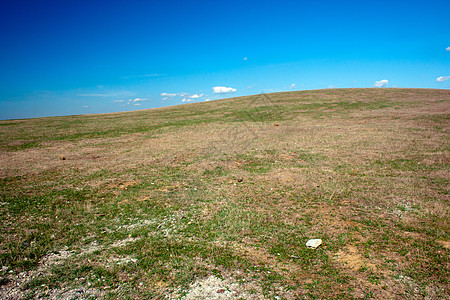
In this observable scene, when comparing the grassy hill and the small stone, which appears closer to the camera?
the grassy hill

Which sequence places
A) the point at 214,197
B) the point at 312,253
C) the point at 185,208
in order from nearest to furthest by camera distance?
the point at 312,253 → the point at 185,208 → the point at 214,197

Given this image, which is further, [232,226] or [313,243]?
[232,226]

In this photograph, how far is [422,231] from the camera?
5074 millimetres

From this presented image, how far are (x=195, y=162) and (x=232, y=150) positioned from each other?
2.90 m

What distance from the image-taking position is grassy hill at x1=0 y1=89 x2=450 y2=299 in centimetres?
385

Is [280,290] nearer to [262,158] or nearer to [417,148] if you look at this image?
[262,158]

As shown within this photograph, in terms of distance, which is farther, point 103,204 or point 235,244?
point 103,204

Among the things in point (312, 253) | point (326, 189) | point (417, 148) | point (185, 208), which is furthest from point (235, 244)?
point (417, 148)

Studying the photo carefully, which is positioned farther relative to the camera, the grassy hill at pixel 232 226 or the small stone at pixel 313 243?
the small stone at pixel 313 243

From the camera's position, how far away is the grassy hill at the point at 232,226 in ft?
12.6

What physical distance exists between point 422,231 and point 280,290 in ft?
12.1

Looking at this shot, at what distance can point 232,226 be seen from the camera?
553 cm

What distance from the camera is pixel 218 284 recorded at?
3.85 meters

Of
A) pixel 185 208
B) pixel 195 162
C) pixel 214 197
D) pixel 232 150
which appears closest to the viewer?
pixel 185 208
